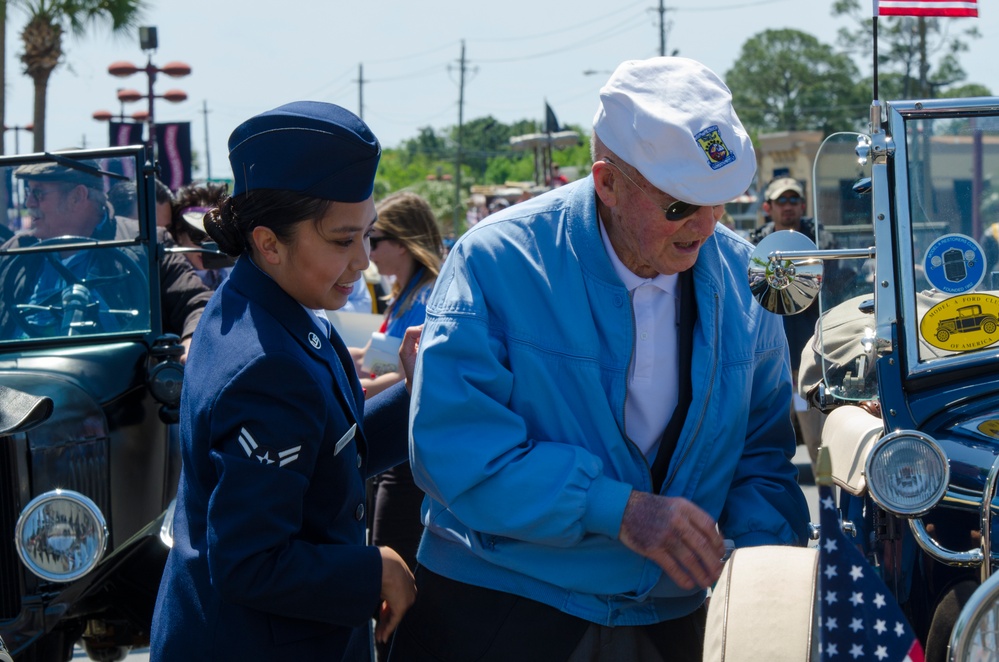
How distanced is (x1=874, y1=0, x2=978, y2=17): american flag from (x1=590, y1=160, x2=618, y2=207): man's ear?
151 centimetres

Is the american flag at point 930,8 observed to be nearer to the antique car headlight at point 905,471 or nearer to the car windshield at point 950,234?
the car windshield at point 950,234

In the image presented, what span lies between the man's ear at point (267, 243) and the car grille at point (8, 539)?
6.33 feet

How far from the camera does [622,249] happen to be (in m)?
2.20

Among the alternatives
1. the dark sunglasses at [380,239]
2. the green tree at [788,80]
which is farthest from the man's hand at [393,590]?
the green tree at [788,80]

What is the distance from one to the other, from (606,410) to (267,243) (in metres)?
0.67

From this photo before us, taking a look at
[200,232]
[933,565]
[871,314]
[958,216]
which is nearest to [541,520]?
[933,565]

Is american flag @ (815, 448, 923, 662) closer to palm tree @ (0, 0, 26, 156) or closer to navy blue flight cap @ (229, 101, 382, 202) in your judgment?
navy blue flight cap @ (229, 101, 382, 202)

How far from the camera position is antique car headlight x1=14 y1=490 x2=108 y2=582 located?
3.32 m

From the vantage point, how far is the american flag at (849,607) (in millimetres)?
1644

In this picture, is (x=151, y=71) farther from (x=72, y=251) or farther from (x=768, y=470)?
(x=768, y=470)

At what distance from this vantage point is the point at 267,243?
204 centimetres

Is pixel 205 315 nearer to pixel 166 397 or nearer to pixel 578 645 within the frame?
pixel 578 645

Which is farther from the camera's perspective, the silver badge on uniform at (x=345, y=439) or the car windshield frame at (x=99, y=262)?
the car windshield frame at (x=99, y=262)

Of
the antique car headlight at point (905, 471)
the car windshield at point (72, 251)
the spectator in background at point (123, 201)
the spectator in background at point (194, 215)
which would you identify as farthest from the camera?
the spectator in background at point (194, 215)
